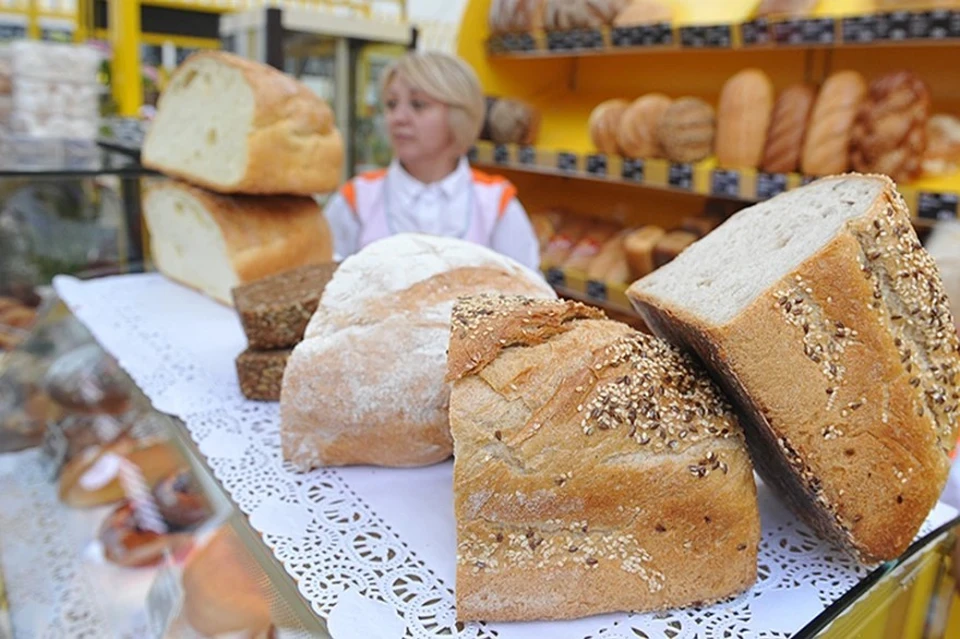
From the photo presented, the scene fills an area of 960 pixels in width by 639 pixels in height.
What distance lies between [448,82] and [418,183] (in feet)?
1.20

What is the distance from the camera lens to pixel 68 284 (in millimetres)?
1909

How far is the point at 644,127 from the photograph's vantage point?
3.10m

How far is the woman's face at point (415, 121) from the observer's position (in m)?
2.40

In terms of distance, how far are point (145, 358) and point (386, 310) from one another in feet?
2.10

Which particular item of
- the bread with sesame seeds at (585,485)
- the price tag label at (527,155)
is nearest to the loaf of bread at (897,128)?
the price tag label at (527,155)

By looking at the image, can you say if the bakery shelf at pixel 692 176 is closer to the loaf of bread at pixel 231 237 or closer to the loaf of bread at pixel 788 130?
the loaf of bread at pixel 788 130

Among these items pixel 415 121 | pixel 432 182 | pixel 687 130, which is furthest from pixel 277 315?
pixel 687 130

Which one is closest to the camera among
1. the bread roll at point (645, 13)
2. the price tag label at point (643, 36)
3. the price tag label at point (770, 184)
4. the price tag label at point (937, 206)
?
the price tag label at point (937, 206)

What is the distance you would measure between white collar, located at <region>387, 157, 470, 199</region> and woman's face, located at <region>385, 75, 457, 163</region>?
0.09m

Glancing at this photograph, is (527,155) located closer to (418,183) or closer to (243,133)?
(418,183)

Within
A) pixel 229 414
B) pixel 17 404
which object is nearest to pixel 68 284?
pixel 17 404

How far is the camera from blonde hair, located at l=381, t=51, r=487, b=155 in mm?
2369

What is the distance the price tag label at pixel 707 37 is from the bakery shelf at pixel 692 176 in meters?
0.44

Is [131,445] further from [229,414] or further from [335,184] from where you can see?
[335,184]
